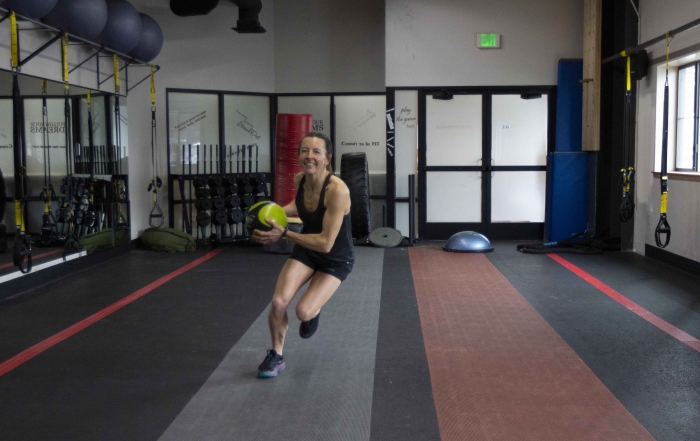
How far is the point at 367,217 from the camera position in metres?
7.95

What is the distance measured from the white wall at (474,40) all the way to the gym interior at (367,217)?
3cm

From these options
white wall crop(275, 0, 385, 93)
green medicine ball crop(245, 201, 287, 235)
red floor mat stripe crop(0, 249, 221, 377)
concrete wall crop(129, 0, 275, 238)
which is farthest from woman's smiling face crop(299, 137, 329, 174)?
white wall crop(275, 0, 385, 93)

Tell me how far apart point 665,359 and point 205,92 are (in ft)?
21.6

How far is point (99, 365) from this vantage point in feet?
12.0

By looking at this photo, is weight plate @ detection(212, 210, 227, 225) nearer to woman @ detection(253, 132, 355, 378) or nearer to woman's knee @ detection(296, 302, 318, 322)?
woman @ detection(253, 132, 355, 378)

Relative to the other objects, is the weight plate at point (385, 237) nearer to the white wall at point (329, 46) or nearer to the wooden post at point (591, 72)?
the white wall at point (329, 46)

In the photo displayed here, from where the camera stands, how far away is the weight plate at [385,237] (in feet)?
27.0

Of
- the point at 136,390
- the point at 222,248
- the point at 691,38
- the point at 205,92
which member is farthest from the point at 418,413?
the point at 205,92

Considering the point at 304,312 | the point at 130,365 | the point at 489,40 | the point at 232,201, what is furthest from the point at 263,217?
the point at 489,40

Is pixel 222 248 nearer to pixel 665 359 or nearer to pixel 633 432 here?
pixel 665 359

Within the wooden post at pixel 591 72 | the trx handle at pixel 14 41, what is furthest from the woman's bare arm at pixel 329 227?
the wooden post at pixel 591 72

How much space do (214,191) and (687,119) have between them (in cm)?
528

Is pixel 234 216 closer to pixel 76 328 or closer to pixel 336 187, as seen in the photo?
pixel 76 328

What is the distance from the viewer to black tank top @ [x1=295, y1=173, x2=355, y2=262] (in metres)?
3.35
